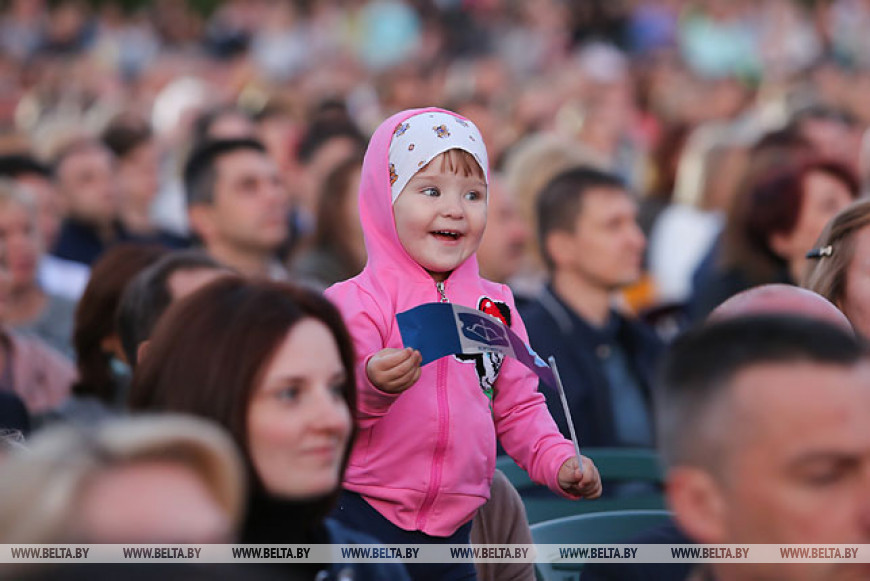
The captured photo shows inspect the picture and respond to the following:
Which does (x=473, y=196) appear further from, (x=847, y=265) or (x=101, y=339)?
(x=101, y=339)

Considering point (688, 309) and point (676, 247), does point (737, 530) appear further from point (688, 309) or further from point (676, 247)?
point (676, 247)

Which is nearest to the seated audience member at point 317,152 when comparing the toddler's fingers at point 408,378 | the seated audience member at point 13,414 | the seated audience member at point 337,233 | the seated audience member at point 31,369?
the seated audience member at point 337,233

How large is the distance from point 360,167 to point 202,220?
34.2 inches

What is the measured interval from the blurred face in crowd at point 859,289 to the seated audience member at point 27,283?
3.40 metres

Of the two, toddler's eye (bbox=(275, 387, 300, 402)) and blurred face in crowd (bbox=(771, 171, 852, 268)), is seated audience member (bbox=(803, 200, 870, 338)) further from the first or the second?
blurred face in crowd (bbox=(771, 171, 852, 268))

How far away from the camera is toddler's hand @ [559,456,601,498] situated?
9.03 feet

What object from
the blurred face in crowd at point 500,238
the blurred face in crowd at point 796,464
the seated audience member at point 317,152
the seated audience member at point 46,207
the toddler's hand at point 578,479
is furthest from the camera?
the seated audience member at point 317,152

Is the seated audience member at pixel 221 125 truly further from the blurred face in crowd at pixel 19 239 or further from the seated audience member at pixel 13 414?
the seated audience member at pixel 13 414

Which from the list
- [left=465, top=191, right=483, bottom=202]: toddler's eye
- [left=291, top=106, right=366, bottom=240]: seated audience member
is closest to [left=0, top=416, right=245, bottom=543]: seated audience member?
[left=465, top=191, right=483, bottom=202]: toddler's eye

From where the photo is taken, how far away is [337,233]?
5.99 m

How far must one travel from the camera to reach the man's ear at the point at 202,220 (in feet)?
20.2

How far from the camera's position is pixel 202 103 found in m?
11.1

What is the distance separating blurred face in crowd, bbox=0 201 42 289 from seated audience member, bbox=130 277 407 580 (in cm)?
317

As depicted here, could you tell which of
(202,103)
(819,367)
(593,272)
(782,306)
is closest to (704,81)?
(202,103)
